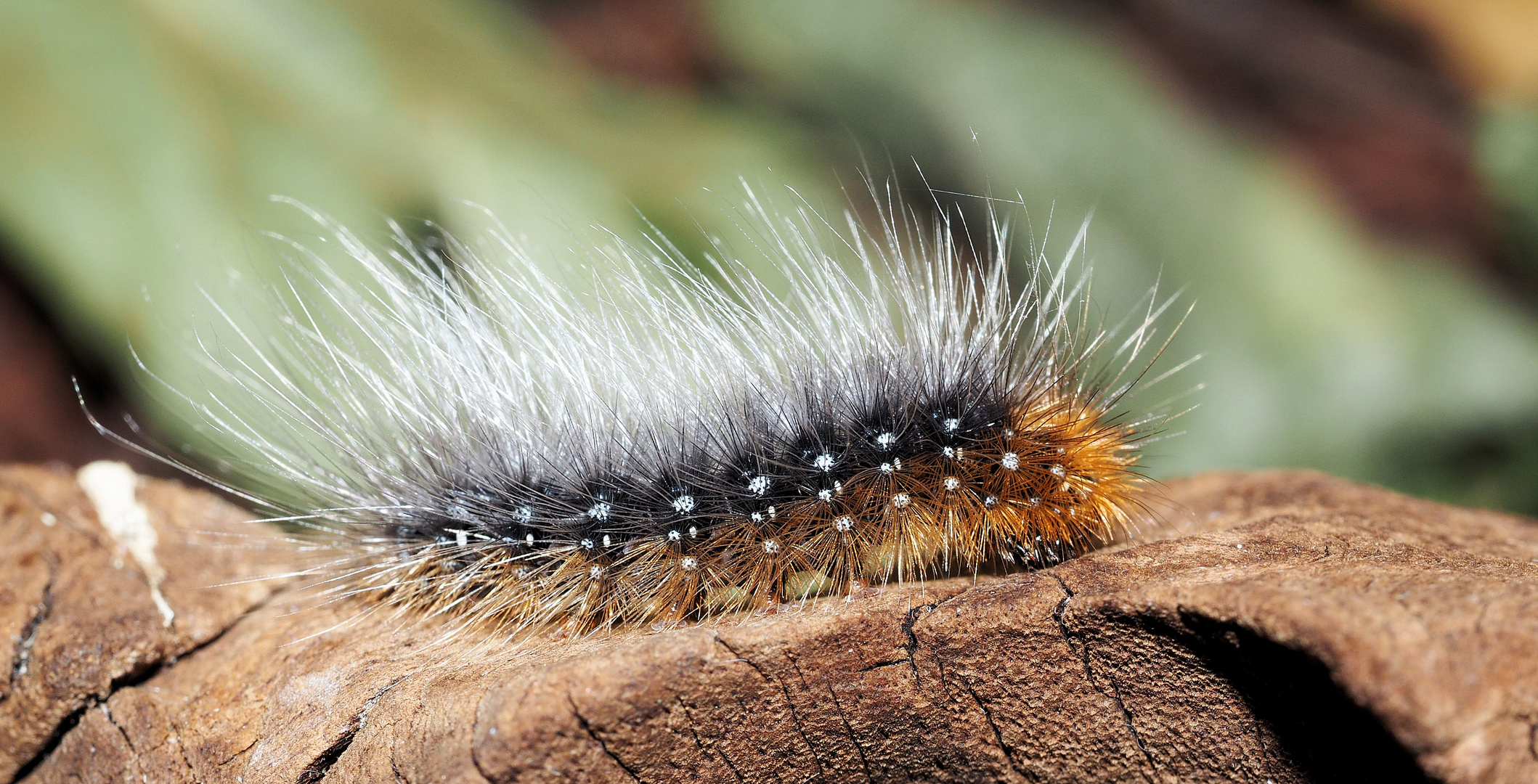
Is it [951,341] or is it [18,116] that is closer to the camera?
[951,341]

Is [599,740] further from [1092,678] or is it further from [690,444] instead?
[1092,678]

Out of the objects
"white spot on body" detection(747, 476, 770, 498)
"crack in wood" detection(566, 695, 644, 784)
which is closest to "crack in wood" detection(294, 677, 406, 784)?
"crack in wood" detection(566, 695, 644, 784)

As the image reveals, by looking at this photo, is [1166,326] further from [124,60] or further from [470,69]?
[124,60]

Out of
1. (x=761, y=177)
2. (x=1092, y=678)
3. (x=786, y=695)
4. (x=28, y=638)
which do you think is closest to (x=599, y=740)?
(x=786, y=695)

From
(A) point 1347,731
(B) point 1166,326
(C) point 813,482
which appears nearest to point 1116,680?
(A) point 1347,731

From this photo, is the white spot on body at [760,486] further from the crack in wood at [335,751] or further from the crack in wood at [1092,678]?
the crack in wood at [335,751]

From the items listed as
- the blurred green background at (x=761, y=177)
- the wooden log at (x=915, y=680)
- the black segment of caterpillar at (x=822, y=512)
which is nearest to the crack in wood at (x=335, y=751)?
the wooden log at (x=915, y=680)
